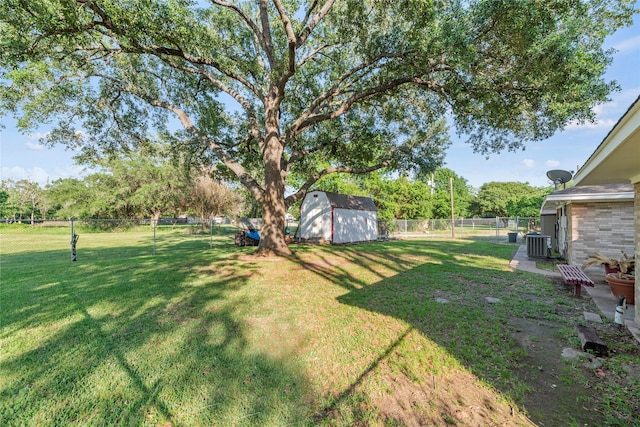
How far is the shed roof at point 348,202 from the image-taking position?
654 inches

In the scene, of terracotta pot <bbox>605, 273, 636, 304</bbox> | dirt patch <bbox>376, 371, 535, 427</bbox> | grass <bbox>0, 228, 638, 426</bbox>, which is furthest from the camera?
terracotta pot <bbox>605, 273, 636, 304</bbox>

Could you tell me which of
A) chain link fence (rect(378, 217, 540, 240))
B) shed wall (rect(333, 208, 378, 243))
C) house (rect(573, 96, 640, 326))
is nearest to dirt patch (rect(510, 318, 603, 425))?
house (rect(573, 96, 640, 326))

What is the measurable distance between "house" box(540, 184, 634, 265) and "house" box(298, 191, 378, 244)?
33.4ft

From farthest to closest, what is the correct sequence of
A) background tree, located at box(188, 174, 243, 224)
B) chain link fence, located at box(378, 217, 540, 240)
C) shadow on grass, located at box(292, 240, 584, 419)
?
background tree, located at box(188, 174, 243, 224) → chain link fence, located at box(378, 217, 540, 240) → shadow on grass, located at box(292, 240, 584, 419)

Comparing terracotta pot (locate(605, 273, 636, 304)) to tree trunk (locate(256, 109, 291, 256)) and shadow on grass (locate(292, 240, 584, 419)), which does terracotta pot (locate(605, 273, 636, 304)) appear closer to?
shadow on grass (locate(292, 240, 584, 419))

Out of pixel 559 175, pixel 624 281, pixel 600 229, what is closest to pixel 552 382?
pixel 624 281

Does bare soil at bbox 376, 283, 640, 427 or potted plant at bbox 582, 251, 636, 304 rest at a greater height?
potted plant at bbox 582, 251, 636, 304

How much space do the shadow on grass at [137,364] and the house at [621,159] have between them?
12.9ft

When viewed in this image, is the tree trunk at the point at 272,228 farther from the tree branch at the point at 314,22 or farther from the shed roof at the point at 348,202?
the shed roof at the point at 348,202

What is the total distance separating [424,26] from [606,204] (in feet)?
23.0

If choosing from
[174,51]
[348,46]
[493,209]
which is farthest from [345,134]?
[493,209]

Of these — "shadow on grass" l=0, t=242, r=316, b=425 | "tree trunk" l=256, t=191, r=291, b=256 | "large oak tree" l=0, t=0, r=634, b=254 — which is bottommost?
"shadow on grass" l=0, t=242, r=316, b=425

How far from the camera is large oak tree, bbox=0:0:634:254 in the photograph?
5.80 m

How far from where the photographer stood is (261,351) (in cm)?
334
